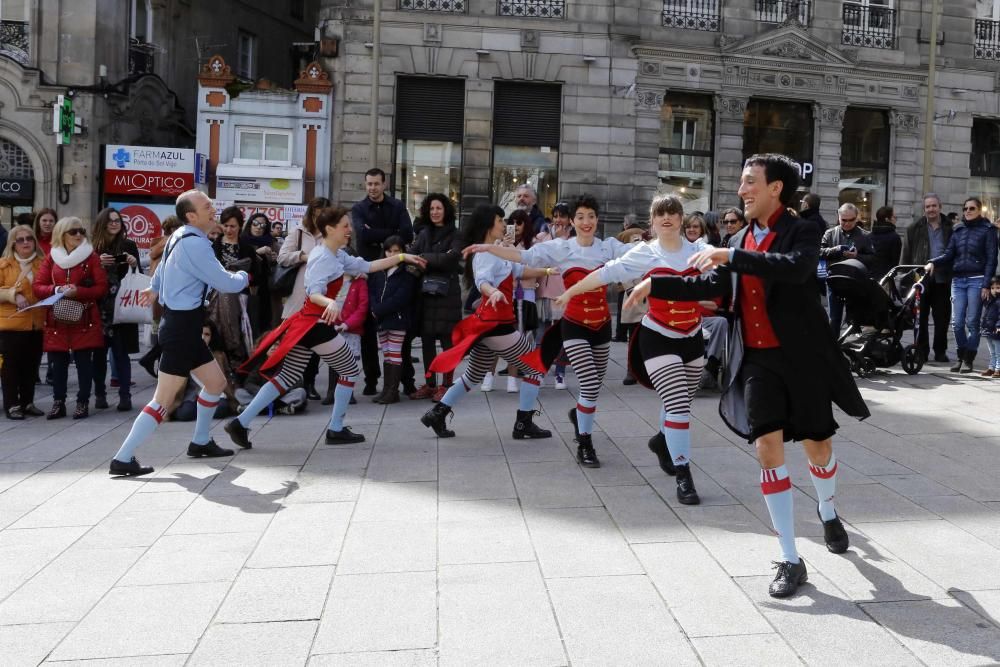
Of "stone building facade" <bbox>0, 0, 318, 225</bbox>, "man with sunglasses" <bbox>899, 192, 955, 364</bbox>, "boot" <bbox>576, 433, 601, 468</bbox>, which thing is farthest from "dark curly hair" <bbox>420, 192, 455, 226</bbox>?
"stone building facade" <bbox>0, 0, 318, 225</bbox>

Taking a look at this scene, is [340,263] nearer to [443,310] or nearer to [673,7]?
[443,310]

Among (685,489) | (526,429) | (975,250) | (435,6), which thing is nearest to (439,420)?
(526,429)

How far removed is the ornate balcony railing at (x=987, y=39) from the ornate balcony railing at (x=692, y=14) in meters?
7.31

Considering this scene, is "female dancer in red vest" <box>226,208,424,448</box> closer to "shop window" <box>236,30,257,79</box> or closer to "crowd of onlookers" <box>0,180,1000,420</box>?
"crowd of onlookers" <box>0,180,1000,420</box>

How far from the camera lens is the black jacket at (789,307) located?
178 inches

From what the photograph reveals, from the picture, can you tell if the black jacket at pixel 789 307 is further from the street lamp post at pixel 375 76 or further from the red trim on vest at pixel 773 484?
the street lamp post at pixel 375 76

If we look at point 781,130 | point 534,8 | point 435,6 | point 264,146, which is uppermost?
point 534,8

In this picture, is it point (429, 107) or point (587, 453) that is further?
point (429, 107)

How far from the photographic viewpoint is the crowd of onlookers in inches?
389

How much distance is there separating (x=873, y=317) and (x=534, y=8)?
47.5 ft

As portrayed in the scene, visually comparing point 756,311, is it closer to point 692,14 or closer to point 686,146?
point 686,146

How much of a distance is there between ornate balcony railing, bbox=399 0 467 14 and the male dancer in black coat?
767 inches

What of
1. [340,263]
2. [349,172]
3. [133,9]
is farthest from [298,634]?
[133,9]

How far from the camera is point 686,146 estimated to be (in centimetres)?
2430
